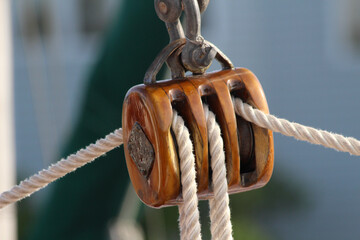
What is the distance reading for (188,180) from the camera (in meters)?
0.64

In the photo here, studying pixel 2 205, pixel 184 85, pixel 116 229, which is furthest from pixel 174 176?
pixel 116 229

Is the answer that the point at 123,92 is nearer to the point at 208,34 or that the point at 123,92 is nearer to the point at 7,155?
the point at 7,155

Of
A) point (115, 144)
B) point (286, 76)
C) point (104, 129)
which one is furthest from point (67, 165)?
point (286, 76)

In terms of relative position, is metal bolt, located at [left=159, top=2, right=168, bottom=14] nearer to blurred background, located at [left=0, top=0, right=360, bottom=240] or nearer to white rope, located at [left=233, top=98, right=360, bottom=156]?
white rope, located at [left=233, top=98, right=360, bottom=156]

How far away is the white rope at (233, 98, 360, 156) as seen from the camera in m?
0.68

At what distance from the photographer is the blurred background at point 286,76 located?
4594mm

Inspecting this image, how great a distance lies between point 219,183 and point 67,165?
26 cm

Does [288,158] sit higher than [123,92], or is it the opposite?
[123,92]

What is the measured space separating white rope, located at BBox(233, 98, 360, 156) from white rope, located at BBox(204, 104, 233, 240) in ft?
0.14

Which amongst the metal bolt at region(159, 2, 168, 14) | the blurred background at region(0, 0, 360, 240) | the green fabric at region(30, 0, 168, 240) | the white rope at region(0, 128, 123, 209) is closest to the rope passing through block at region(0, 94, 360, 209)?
the white rope at region(0, 128, 123, 209)

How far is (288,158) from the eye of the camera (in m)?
4.77

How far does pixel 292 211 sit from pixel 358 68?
1226 mm

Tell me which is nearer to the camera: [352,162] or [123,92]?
[123,92]

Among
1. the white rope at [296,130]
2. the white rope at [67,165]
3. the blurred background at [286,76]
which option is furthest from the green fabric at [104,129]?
the blurred background at [286,76]
